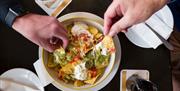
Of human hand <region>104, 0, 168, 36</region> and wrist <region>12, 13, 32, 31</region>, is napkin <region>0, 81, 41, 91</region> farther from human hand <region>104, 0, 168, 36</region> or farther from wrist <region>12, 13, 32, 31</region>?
human hand <region>104, 0, 168, 36</region>

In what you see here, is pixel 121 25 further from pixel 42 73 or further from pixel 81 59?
pixel 42 73

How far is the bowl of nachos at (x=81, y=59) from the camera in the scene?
3.20 feet

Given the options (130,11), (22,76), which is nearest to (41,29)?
(22,76)

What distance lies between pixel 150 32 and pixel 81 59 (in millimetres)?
233

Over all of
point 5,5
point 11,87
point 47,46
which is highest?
point 5,5

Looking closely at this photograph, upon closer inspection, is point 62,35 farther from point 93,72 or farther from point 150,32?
point 150,32

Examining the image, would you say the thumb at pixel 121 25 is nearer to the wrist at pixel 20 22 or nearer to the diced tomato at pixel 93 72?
the diced tomato at pixel 93 72

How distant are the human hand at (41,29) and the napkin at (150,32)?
22 cm

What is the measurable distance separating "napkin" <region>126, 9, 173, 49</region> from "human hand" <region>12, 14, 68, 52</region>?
221 mm

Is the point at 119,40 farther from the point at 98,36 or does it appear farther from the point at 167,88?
the point at 167,88

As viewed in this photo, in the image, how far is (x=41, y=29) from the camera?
97 cm

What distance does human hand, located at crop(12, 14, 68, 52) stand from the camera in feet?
3.18

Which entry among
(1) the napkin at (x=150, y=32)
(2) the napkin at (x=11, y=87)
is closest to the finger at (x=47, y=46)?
(2) the napkin at (x=11, y=87)

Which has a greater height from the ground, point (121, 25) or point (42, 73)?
point (121, 25)
